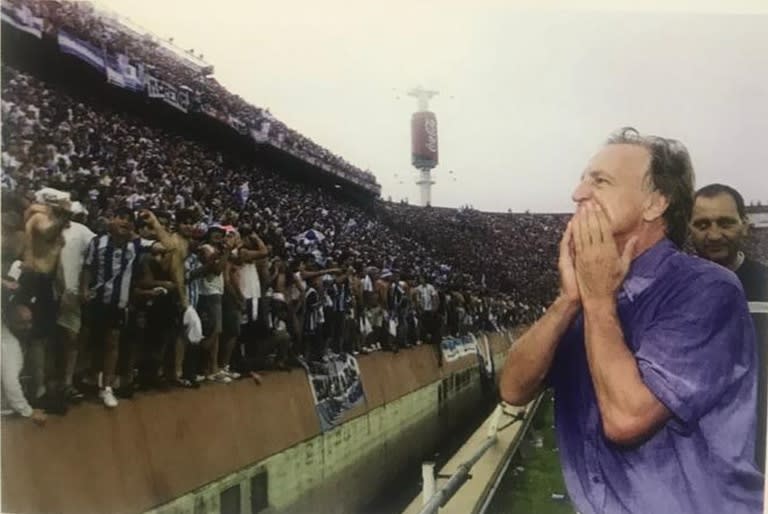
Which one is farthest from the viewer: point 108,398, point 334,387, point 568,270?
point 334,387

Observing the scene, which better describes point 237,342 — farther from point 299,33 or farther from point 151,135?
point 299,33

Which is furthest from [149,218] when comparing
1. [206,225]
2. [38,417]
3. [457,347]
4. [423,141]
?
[457,347]

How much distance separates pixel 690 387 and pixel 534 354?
343 millimetres

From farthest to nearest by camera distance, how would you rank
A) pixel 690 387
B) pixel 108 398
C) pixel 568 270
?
pixel 108 398 → pixel 568 270 → pixel 690 387

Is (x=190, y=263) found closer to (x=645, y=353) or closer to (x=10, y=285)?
(x=10, y=285)

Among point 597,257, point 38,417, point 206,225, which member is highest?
point 206,225

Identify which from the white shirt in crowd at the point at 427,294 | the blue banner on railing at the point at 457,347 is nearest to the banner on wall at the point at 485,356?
the blue banner on railing at the point at 457,347

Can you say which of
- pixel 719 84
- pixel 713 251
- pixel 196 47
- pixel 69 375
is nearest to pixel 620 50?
pixel 719 84

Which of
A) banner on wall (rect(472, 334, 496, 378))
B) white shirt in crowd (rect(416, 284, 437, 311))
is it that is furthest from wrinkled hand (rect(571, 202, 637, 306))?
white shirt in crowd (rect(416, 284, 437, 311))

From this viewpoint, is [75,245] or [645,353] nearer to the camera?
[645,353]

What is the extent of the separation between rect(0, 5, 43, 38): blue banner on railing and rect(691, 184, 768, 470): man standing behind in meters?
1.55

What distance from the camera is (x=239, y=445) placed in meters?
2.32

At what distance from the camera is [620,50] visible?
2199mm

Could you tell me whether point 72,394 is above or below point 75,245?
below
